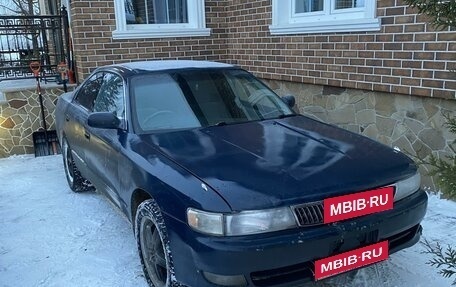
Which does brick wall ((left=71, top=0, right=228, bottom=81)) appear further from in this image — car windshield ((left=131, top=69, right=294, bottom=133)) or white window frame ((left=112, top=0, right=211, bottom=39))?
car windshield ((left=131, top=69, right=294, bottom=133))

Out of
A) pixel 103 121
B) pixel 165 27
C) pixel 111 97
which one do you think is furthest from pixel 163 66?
pixel 165 27

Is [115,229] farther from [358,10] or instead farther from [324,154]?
[358,10]

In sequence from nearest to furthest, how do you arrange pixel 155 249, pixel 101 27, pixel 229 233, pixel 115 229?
pixel 229 233, pixel 155 249, pixel 115 229, pixel 101 27

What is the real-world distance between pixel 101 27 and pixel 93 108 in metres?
3.51

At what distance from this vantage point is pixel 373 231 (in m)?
2.43

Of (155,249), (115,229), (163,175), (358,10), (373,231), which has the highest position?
(358,10)

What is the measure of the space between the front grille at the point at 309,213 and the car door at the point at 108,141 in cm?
150

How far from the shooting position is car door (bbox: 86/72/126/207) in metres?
3.29

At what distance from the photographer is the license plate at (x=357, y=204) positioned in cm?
231

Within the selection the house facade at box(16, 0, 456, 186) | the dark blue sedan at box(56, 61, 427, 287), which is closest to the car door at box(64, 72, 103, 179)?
the dark blue sedan at box(56, 61, 427, 287)

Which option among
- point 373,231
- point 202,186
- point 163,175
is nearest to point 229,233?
point 202,186

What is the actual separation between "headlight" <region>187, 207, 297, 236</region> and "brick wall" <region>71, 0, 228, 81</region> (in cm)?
562

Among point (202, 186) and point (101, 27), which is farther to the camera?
point (101, 27)

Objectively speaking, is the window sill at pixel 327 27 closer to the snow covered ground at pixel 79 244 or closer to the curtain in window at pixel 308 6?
the curtain in window at pixel 308 6
